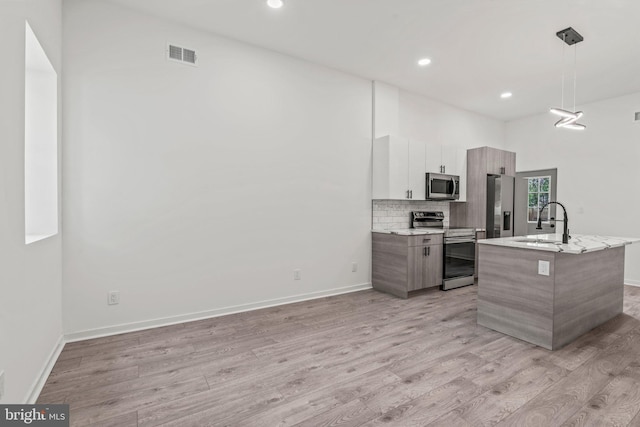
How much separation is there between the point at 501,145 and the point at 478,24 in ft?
13.7

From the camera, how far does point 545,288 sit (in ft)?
8.91

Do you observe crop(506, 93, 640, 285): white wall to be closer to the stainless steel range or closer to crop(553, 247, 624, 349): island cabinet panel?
crop(553, 247, 624, 349): island cabinet panel

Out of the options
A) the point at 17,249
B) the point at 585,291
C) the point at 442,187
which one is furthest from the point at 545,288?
the point at 17,249

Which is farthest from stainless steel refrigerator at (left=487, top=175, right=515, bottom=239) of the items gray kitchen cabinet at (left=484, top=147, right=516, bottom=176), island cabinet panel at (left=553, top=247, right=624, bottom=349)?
island cabinet panel at (left=553, top=247, right=624, bottom=349)

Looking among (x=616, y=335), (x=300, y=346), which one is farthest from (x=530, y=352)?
(x=300, y=346)

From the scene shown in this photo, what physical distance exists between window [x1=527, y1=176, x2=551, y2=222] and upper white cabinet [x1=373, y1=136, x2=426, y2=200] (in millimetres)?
2975

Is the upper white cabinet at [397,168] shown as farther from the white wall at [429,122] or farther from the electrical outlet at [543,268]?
the electrical outlet at [543,268]

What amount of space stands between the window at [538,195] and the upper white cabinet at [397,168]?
2.97m

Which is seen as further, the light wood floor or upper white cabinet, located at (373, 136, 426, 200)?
upper white cabinet, located at (373, 136, 426, 200)

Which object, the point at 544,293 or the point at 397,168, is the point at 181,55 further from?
the point at 544,293

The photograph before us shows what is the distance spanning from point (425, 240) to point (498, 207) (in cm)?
189

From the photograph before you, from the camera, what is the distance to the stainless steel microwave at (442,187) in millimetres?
4911

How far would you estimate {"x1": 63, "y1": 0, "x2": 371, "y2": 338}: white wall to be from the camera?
2828 millimetres

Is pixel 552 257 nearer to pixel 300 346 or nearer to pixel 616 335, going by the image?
pixel 616 335
